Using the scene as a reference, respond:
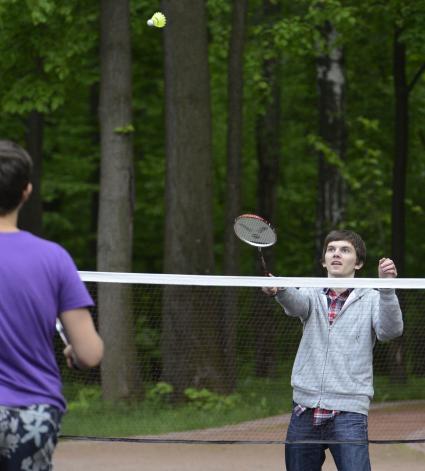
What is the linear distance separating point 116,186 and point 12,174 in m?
10.3

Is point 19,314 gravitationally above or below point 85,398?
above

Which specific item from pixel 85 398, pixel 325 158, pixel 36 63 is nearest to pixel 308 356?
pixel 85 398

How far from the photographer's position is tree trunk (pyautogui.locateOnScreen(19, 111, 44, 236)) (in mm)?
20844

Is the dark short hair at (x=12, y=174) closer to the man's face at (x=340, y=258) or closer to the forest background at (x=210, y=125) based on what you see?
the man's face at (x=340, y=258)

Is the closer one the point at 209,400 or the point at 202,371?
the point at 209,400

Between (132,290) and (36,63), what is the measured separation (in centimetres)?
337

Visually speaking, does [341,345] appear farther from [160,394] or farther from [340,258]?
[160,394]

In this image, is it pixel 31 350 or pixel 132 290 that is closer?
pixel 31 350

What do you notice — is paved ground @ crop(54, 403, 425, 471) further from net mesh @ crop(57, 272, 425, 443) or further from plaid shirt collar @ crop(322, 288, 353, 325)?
plaid shirt collar @ crop(322, 288, 353, 325)

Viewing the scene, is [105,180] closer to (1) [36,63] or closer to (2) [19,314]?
(1) [36,63]

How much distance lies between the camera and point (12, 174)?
3861mm

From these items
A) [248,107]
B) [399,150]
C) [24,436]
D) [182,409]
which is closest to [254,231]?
[24,436]

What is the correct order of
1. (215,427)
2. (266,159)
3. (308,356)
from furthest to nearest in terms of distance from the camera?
(266,159)
(215,427)
(308,356)

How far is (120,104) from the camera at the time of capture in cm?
1426
